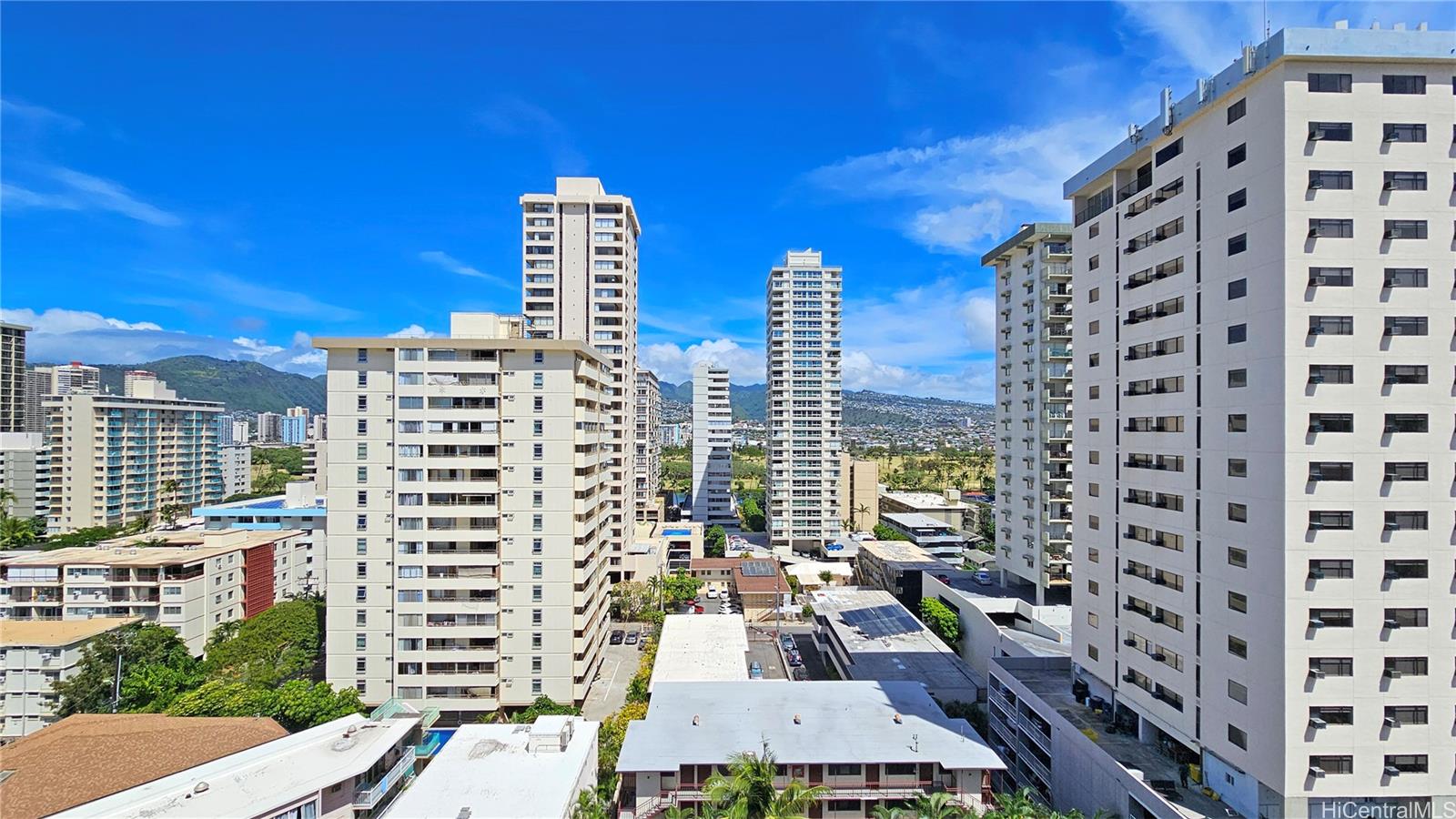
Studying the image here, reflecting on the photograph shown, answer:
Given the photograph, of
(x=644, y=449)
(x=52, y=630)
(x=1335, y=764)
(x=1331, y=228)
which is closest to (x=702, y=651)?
(x=1335, y=764)

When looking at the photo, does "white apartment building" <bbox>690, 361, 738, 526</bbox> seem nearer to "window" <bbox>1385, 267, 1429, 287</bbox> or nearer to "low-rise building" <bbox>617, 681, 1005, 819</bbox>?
"low-rise building" <bbox>617, 681, 1005, 819</bbox>

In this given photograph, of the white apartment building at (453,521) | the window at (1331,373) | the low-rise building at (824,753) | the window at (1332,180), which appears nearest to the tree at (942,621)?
the low-rise building at (824,753)

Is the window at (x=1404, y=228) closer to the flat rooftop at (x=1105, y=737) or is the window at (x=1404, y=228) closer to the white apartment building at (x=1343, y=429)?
the white apartment building at (x=1343, y=429)

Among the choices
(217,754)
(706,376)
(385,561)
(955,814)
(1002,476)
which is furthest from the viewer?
(706,376)

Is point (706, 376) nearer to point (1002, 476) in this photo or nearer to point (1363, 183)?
point (1002, 476)

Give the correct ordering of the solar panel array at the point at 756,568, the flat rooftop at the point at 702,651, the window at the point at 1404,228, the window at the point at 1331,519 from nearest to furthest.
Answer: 1. the window at the point at 1331,519
2. the window at the point at 1404,228
3. the flat rooftop at the point at 702,651
4. the solar panel array at the point at 756,568

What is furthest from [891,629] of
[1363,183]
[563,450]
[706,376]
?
[706,376]
